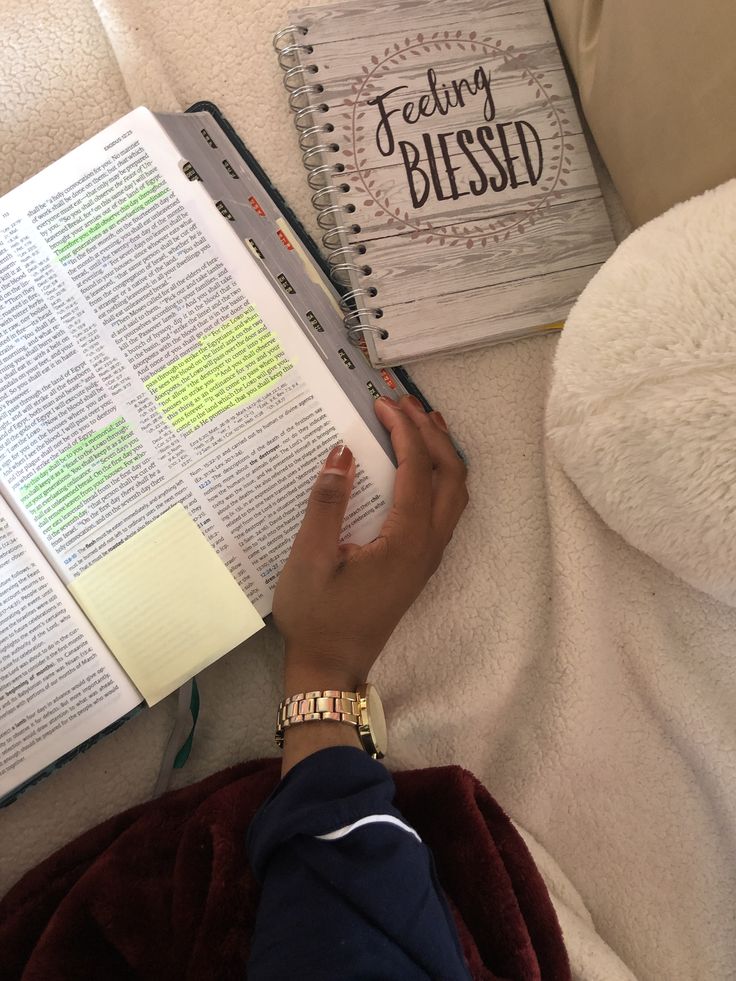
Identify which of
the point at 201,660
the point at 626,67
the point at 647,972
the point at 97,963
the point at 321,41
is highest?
the point at 321,41

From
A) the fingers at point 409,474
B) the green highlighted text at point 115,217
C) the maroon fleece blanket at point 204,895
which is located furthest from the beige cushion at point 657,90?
the maroon fleece blanket at point 204,895

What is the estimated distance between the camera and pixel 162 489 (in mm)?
550

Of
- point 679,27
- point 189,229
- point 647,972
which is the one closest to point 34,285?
point 189,229

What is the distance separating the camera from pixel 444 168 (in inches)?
23.5

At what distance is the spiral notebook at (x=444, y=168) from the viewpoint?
0.59 m

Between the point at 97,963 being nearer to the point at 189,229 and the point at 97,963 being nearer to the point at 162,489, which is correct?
the point at 162,489

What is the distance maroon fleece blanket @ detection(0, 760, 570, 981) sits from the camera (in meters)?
0.49

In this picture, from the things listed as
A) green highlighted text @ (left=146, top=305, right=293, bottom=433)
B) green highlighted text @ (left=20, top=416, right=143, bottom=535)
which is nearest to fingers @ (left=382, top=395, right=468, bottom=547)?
green highlighted text @ (left=146, top=305, right=293, bottom=433)

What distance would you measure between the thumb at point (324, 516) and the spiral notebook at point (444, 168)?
0.13 metres

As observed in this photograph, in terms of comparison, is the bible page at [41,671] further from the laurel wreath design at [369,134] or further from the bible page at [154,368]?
the laurel wreath design at [369,134]

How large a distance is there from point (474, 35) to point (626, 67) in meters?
0.16

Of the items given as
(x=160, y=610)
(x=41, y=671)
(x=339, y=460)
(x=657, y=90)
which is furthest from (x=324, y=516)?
(x=657, y=90)

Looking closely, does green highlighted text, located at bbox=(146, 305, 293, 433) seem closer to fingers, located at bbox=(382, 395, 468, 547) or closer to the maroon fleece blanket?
fingers, located at bbox=(382, 395, 468, 547)

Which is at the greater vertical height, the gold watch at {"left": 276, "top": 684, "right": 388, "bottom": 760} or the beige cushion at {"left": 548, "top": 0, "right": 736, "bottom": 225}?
the beige cushion at {"left": 548, "top": 0, "right": 736, "bottom": 225}
